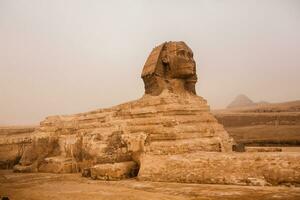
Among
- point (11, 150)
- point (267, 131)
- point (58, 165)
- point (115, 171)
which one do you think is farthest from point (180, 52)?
point (267, 131)

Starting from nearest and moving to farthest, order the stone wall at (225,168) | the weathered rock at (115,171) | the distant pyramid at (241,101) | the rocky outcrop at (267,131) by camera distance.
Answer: the stone wall at (225,168) < the weathered rock at (115,171) < the rocky outcrop at (267,131) < the distant pyramid at (241,101)

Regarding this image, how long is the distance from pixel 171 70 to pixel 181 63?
492mm

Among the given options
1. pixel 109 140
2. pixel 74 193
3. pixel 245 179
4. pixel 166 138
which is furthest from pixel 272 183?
pixel 109 140

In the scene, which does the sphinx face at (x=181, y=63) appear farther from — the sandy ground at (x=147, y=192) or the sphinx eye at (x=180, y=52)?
the sandy ground at (x=147, y=192)

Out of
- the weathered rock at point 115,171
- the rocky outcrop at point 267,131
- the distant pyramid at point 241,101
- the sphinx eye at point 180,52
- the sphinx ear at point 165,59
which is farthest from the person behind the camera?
the distant pyramid at point 241,101

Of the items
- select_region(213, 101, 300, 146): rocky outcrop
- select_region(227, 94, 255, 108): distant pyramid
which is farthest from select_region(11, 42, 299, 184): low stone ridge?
select_region(227, 94, 255, 108): distant pyramid

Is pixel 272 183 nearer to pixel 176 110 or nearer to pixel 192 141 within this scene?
pixel 192 141

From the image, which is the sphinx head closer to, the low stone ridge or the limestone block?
the low stone ridge

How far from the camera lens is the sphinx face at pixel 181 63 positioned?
12742 millimetres

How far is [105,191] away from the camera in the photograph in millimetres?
9469

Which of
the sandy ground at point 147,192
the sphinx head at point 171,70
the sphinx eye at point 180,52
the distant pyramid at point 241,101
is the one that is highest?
the distant pyramid at point 241,101

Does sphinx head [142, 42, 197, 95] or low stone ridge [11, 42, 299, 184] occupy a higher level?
sphinx head [142, 42, 197, 95]

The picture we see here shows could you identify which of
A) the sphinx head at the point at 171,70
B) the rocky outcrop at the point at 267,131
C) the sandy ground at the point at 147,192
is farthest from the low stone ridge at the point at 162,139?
the rocky outcrop at the point at 267,131

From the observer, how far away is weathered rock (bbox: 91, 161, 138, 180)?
11.6m
